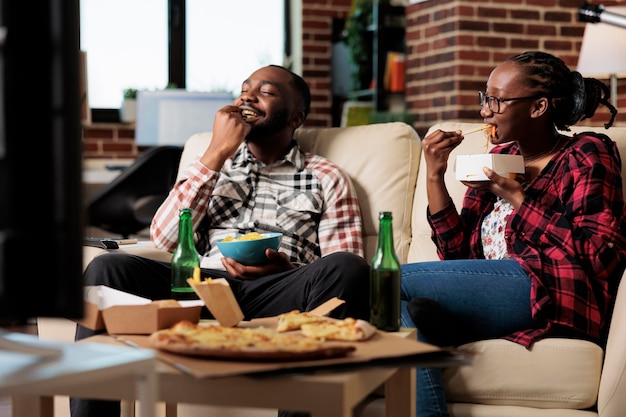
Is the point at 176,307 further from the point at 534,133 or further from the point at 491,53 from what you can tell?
the point at 491,53

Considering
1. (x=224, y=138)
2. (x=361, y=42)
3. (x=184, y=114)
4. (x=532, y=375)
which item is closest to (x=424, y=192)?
(x=224, y=138)

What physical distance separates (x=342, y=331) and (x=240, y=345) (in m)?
0.23

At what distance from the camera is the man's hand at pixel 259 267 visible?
2.42 metres

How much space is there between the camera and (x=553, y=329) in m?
2.16

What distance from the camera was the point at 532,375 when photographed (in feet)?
6.87

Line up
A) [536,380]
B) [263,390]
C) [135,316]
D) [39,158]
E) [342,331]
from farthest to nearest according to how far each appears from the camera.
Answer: [536,380]
[135,316]
[342,331]
[263,390]
[39,158]

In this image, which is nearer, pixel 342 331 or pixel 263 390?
pixel 263 390

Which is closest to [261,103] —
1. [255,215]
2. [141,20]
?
[255,215]

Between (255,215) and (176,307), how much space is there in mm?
1079

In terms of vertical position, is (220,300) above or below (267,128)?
below

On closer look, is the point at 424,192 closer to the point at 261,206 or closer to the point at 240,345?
the point at 261,206

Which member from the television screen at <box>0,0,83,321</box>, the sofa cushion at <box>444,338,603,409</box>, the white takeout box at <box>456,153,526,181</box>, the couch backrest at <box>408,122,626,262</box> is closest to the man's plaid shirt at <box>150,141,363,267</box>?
the couch backrest at <box>408,122,626,262</box>

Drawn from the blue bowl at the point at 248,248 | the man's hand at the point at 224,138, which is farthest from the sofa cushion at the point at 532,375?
the man's hand at the point at 224,138

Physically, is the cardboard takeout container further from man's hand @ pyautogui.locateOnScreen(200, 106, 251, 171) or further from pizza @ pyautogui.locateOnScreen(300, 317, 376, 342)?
man's hand @ pyautogui.locateOnScreen(200, 106, 251, 171)
